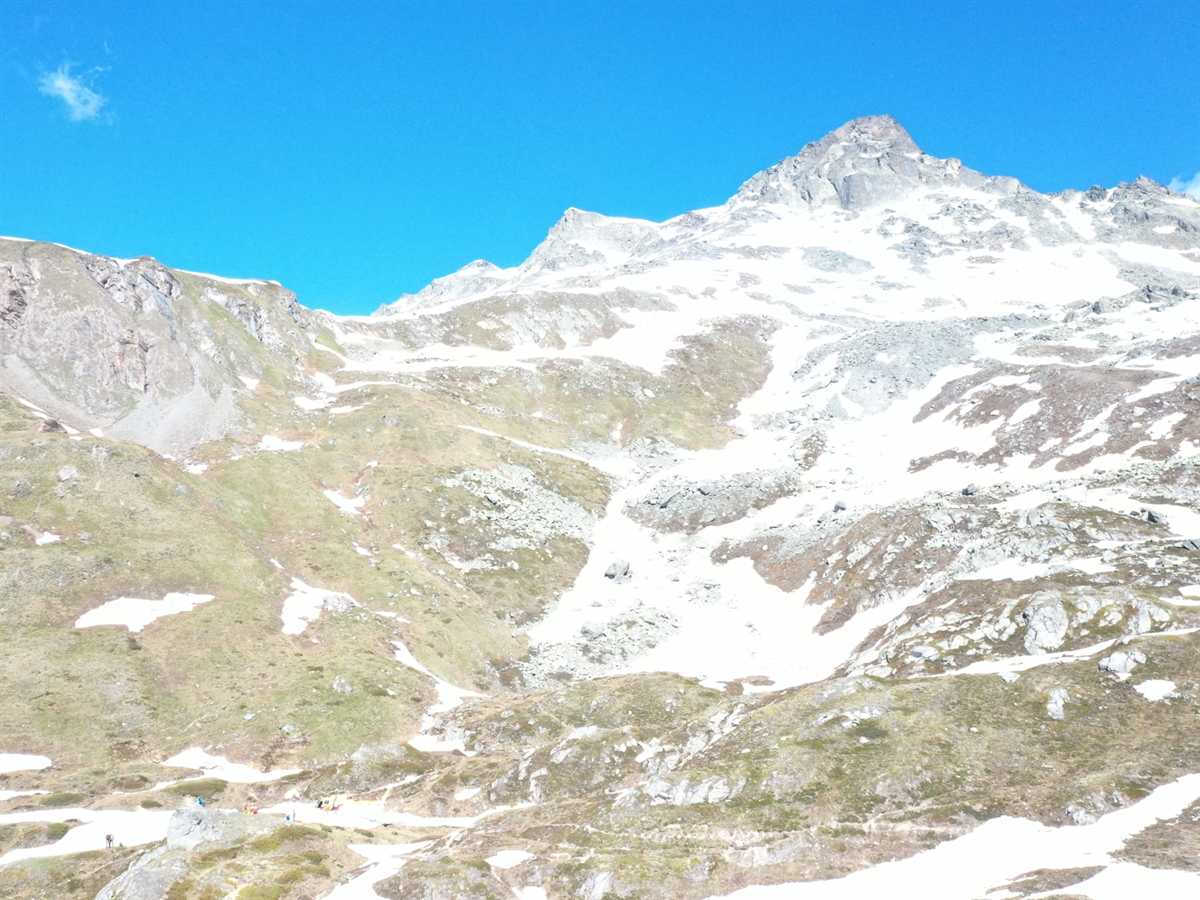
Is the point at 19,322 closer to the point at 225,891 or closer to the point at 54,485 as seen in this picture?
the point at 54,485

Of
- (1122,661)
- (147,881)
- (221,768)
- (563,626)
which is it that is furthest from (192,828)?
(1122,661)

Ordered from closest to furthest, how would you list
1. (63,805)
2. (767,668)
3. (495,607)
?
1. (63,805)
2. (767,668)
3. (495,607)

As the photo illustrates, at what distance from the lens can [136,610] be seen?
237 feet

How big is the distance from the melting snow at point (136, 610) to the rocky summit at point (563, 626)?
1.30 ft

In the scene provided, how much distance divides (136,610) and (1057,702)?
83.0m

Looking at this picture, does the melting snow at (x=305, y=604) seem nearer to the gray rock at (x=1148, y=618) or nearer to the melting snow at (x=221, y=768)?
the melting snow at (x=221, y=768)

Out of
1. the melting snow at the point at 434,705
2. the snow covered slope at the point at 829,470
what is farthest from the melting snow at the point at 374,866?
the snow covered slope at the point at 829,470

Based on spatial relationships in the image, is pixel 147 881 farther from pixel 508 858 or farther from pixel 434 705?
pixel 434 705

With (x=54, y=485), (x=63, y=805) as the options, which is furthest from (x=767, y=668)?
(x=54, y=485)

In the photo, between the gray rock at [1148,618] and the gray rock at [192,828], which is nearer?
the gray rock at [192,828]

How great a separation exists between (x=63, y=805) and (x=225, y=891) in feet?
73.1

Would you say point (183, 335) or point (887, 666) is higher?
point (183, 335)

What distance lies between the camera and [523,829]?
48.2 meters

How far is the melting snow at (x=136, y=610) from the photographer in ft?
229
